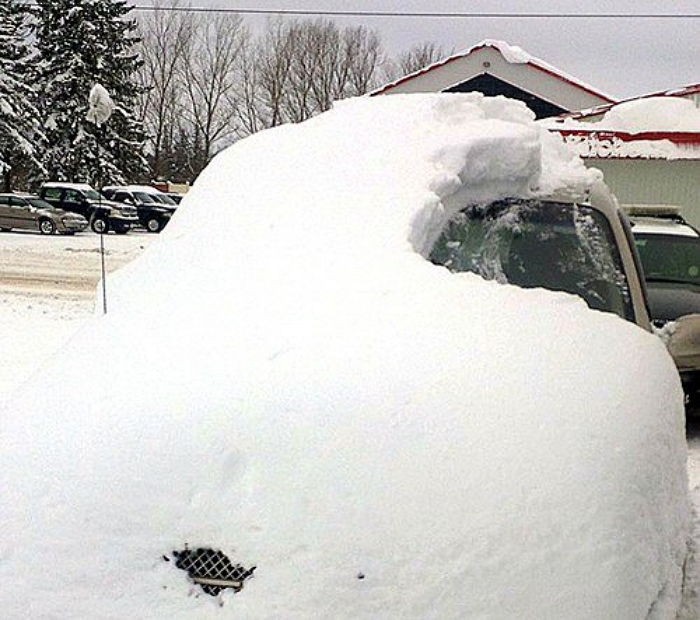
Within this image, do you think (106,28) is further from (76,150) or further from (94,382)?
(94,382)

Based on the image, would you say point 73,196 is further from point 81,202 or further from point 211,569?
point 211,569

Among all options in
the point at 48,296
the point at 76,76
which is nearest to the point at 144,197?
the point at 76,76

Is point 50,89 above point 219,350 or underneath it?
underneath

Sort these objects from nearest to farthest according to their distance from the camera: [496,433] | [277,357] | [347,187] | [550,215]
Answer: [496,433] < [277,357] < [347,187] < [550,215]

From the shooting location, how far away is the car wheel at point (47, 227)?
2689 cm

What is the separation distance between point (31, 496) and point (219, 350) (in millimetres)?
624

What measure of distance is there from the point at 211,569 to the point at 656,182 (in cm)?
1385


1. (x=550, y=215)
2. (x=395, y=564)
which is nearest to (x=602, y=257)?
(x=550, y=215)

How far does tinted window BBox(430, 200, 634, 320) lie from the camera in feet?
11.9

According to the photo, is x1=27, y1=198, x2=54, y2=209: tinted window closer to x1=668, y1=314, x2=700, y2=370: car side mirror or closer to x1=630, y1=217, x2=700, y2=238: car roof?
x1=630, y1=217, x2=700, y2=238: car roof

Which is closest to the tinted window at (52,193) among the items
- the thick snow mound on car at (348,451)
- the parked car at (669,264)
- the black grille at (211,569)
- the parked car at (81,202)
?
the parked car at (81,202)

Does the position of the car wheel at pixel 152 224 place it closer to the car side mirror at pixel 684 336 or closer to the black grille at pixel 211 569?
the car side mirror at pixel 684 336

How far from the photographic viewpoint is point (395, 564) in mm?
2092

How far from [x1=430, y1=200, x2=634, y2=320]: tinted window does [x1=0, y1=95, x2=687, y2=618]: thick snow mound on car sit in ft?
1.95
